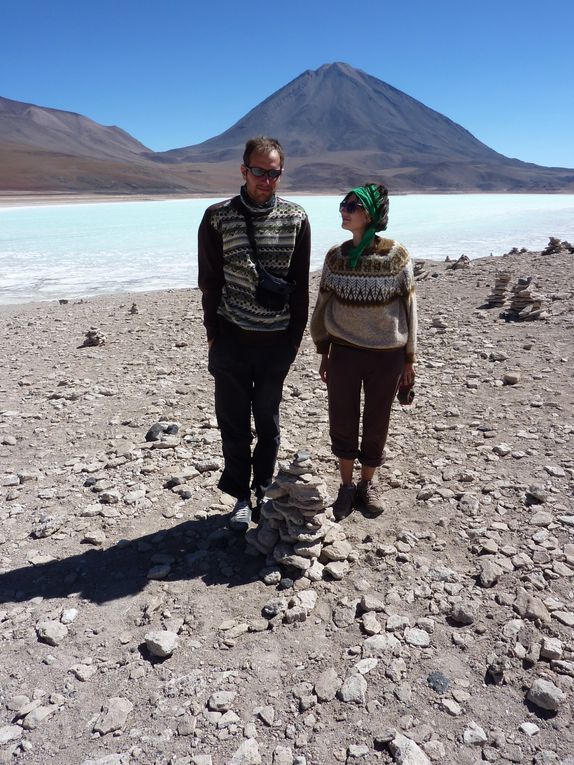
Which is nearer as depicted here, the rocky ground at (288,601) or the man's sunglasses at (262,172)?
the rocky ground at (288,601)

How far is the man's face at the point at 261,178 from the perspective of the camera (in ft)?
7.93

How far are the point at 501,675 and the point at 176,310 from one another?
24.4 ft

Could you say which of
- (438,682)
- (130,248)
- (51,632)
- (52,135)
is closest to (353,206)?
(438,682)

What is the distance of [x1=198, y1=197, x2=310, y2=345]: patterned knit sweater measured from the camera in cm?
255

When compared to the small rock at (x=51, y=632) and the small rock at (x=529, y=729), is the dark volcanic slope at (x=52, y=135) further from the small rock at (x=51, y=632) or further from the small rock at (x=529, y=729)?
the small rock at (x=529, y=729)

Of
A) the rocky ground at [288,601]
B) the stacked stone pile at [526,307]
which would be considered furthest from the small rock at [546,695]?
the stacked stone pile at [526,307]

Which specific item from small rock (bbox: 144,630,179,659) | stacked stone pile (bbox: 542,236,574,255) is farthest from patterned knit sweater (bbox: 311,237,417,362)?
stacked stone pile (bbox: 542,236,574,255)

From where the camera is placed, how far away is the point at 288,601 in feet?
8.11

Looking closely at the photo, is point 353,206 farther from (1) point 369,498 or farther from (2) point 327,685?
(2) point 327,685

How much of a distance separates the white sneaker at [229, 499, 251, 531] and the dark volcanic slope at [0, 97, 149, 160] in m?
140

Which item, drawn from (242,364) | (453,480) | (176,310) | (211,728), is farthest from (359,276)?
(176,310)

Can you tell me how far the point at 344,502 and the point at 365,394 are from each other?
1.96 feet

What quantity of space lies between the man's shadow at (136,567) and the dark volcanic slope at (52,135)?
139885 mm

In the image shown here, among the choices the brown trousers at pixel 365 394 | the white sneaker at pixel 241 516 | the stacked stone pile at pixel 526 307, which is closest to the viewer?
the brown trousers at pixel 365 394
